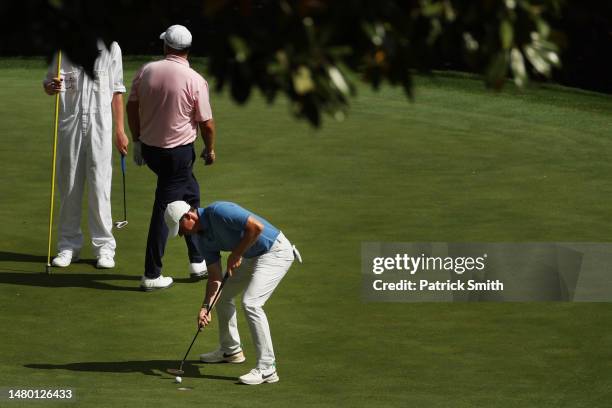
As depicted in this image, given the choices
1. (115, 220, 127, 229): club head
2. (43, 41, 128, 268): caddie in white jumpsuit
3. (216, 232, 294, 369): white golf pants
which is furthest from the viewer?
(115, 220, 127, 229): club head

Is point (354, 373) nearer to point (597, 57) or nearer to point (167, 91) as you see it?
point (167, 91)

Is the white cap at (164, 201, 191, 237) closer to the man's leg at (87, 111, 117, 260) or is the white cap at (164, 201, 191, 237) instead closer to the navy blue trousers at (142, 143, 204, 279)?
the navy blue trousers at (142, 143, 204, 279)

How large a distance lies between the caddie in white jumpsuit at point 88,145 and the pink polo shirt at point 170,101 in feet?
2.26

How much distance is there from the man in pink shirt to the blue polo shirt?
5.81 feet

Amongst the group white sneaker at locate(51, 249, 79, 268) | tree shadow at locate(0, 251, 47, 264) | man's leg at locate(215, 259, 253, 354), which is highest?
man's leg at locate(215, 259, 253, 354)

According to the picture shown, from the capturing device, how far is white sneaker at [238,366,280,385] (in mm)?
9719

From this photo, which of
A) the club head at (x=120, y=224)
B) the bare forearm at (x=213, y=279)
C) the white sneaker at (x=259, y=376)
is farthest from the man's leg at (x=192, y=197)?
the white sneaker at (x=259, y=376)

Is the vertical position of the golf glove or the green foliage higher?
the green foliage

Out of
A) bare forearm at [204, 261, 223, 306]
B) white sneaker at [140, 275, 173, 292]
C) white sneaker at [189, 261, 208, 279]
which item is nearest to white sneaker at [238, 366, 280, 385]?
bare forearm at [204, 261, 223, 306]

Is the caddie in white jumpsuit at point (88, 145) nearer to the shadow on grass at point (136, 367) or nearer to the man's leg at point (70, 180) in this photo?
the man's leg at point (70, 180)

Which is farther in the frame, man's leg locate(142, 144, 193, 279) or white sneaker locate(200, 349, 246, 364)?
man's leg locate(142, 144, 193, 279)

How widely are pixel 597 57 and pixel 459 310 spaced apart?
11.2m

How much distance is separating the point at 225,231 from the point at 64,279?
9.39 ft

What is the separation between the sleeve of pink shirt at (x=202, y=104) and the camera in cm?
1180
